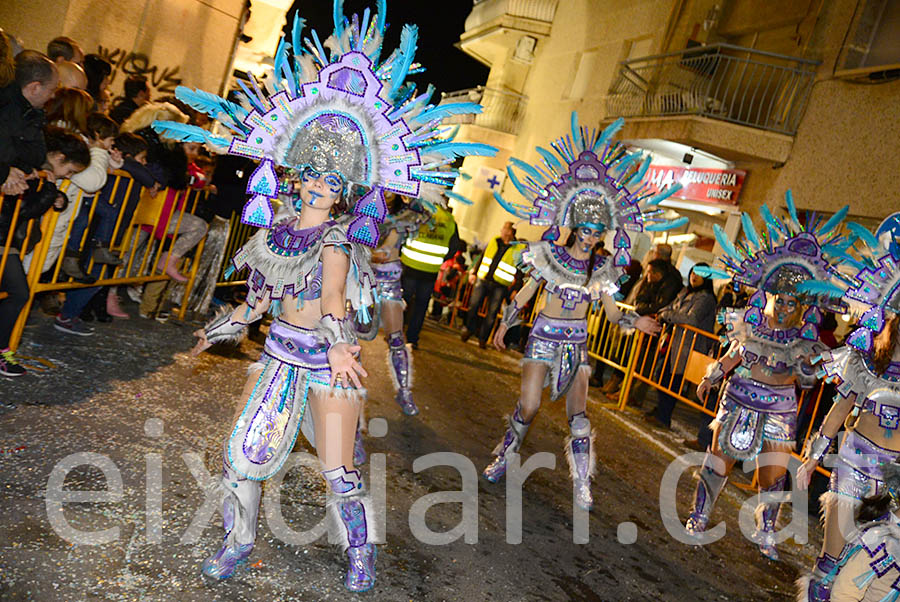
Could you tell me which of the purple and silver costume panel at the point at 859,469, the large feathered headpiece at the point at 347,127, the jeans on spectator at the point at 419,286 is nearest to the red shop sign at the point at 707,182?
the jeans on spectator at the point at 419,286

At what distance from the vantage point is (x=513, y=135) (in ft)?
78.6

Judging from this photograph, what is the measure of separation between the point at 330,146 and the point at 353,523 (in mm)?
1759

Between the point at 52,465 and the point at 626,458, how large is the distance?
5.32m

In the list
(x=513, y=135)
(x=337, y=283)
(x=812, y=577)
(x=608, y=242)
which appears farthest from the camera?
(x=513, y=135)

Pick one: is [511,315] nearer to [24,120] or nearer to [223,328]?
[223,328]

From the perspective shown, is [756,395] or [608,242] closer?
[756,395]

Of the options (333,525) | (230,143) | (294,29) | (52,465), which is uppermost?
(294,29)

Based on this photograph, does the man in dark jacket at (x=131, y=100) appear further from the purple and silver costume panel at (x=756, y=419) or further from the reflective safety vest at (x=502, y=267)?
the purple and silver costume panel at (x=756, y=419)

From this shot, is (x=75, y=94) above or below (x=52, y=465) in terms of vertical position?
above

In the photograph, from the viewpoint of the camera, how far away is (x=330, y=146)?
11.2ft

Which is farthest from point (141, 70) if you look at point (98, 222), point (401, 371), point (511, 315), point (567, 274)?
point (567, 274)

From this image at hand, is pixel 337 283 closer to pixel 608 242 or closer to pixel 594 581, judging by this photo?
pixel 594 581

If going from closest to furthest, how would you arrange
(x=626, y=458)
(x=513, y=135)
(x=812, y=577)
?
1. (x=812, y=577)
2. (x=626, y=458)
3. (x=513, y=135)

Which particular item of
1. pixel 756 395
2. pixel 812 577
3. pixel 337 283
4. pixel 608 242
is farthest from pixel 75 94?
pixel 608 242
